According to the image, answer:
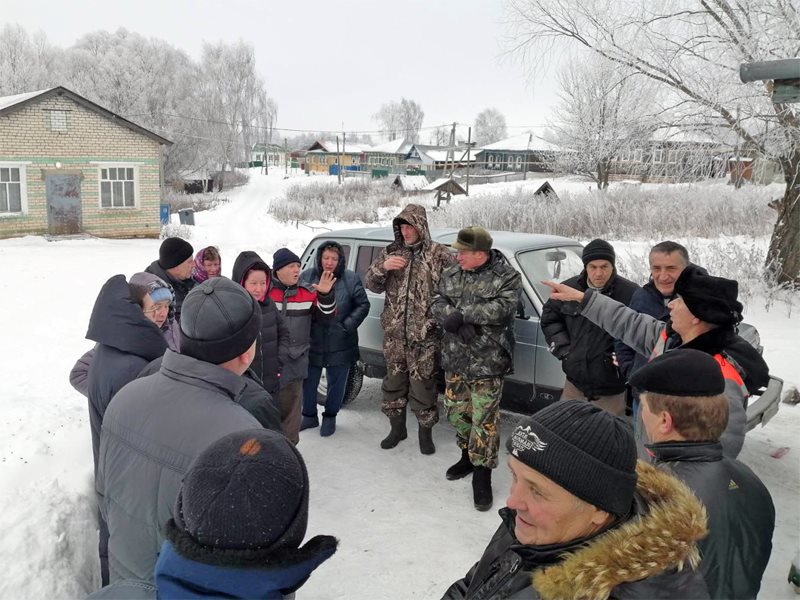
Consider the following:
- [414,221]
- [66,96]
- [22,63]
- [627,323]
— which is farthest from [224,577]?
[22,63]

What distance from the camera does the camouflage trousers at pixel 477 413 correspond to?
14.4 ft

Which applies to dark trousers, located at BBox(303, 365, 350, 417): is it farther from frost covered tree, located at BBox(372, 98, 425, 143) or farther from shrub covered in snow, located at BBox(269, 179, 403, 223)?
frost covered tree, located at BBox(372, 98, 425, 143)

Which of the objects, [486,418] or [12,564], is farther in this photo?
[486,418]

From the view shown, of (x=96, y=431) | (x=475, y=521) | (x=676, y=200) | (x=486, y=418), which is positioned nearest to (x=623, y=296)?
(x=486, y=418)

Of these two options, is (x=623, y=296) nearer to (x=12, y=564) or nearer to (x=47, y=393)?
(x=12, y=564)

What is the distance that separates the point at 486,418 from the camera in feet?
14.6

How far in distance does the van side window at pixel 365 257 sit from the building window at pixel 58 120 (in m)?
17.4

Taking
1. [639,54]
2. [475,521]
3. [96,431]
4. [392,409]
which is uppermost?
[639,54]

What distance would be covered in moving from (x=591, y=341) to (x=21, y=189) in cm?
2024

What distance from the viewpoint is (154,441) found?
73.3 inches

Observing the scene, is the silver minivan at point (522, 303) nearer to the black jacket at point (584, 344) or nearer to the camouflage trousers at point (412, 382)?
the black jacket at point (584, 344)

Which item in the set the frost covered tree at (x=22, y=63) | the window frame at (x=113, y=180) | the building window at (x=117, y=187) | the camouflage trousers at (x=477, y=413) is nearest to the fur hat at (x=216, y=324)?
the camouflage trousers at (x=477, y=413)

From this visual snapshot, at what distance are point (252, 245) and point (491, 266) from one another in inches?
633

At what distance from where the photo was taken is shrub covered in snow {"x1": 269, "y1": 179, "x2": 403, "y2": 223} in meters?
29.7
